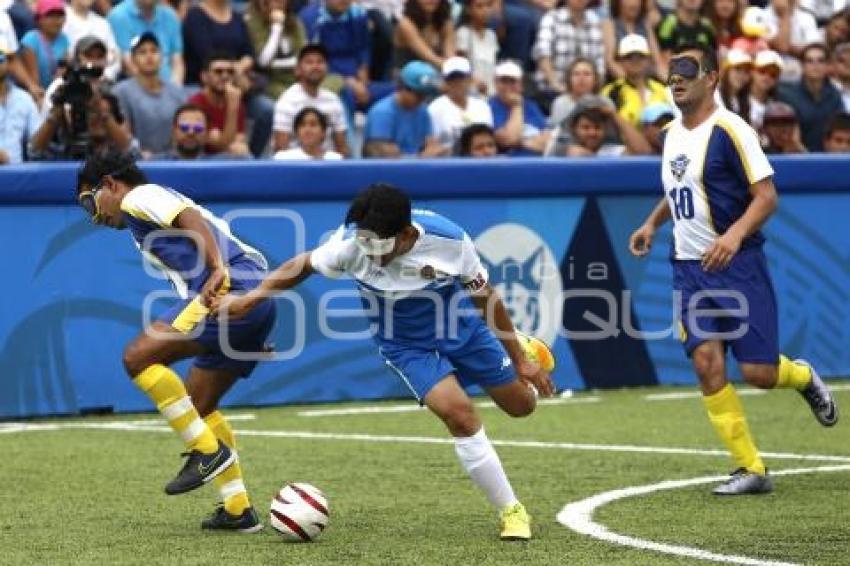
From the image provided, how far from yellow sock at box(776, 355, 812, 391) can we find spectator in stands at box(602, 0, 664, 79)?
8124 millimetres

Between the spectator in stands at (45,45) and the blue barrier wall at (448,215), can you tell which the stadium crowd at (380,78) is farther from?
the blue barrier wall at (448,215)

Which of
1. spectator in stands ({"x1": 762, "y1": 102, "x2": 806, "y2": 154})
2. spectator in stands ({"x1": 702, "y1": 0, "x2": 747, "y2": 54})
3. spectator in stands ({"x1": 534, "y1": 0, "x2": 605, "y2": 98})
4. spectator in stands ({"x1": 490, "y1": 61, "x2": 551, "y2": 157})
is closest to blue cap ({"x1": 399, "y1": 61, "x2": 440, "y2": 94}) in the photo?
spectator in stands ({"x1": 490, "y1": 61, "x2": 551, "y2": 157})

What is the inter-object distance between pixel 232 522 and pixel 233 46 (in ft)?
27.5

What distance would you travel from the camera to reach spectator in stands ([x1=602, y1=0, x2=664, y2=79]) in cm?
1839

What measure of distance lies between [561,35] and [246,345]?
9.55 m

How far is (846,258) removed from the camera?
15.2m

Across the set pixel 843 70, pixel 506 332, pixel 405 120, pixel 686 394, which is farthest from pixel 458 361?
pixel 843 70

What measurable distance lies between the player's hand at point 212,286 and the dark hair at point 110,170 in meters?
0.62

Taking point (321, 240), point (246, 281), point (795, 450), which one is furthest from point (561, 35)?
point (246, 281)

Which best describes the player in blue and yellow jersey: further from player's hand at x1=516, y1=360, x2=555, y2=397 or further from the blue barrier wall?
the blue barrier wall

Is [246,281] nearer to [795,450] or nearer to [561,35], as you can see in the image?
[795,450]

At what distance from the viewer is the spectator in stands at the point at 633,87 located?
17.0 m

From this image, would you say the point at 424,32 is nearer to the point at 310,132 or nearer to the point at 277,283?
the point at 310,132

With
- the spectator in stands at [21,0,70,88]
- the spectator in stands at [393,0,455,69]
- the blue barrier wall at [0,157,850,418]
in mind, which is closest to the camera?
the blue barrier wall at [0,157,850,418]
